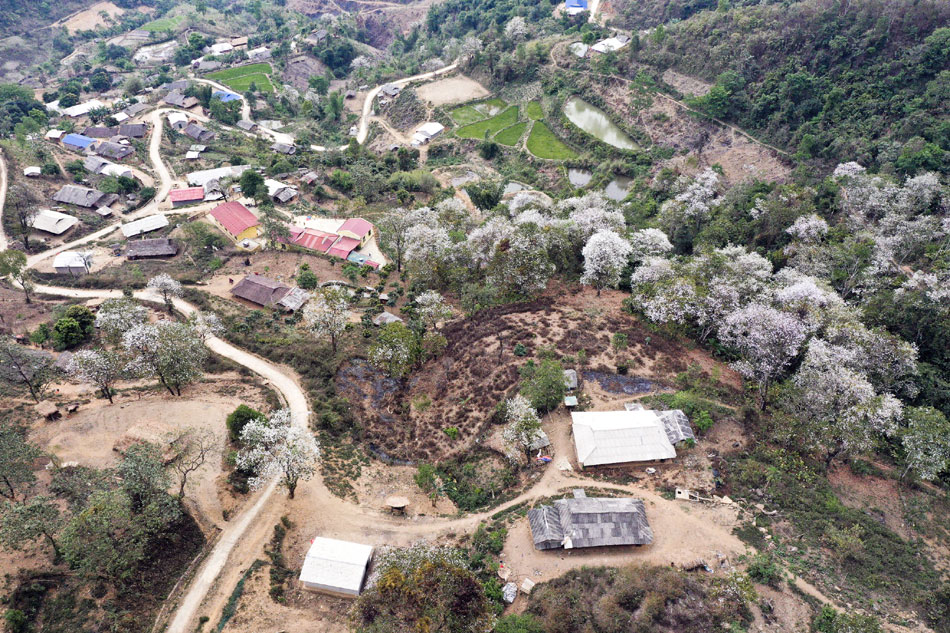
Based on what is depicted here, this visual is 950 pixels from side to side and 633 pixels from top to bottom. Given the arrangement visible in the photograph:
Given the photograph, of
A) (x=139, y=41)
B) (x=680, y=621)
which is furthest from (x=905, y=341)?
(x=139, y=41)

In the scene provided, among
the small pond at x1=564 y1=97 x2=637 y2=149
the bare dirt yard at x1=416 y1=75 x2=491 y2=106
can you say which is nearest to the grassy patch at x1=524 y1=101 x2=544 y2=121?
Result: the small pond at x1=564 y1=97 x2=637 y2=149

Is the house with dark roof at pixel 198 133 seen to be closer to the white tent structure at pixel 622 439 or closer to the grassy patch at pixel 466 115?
the grassy patch at pixel 466 115

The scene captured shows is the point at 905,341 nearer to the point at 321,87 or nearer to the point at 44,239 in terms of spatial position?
the point at 44,239

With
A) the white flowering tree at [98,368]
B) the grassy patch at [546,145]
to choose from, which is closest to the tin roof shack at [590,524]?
the white flowering tree at [98,368]

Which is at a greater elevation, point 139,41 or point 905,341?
point 905,341

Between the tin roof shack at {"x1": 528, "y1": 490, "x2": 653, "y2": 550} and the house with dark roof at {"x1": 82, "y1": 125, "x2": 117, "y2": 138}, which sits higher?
the tin roof shack at {"x1": 528, "y1": 490, "x2": 653, "y2": 550}

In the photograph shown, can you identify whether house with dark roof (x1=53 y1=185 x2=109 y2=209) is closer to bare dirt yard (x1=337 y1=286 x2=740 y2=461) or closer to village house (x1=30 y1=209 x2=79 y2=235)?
village house (x1=30 y1=209 x2=79 y2=235)
